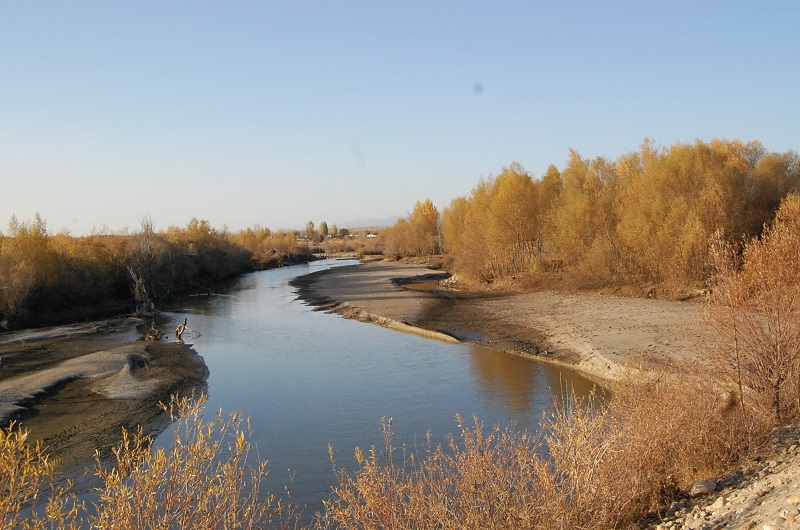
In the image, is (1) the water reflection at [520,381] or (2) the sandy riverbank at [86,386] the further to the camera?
(1) the water reflection at [520,381]

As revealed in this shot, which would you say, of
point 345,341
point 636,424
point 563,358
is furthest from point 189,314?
point 636,424

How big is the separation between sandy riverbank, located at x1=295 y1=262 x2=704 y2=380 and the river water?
50.6 inches

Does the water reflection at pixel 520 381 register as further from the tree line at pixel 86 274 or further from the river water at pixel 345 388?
the tree line at pixel 86 274

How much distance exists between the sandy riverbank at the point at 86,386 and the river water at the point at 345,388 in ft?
4.11

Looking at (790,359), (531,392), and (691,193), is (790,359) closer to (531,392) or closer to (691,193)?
(531,392)

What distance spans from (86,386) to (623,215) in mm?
28213

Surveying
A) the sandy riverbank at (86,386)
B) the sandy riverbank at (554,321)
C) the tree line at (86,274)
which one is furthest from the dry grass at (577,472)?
the tree line at (86,274)

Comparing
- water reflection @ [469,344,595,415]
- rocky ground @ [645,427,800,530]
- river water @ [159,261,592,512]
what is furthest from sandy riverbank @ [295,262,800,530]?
river water @ [159,261,592,512]

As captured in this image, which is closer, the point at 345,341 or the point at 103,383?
the point at 103,383

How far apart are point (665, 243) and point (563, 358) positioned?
13.7m

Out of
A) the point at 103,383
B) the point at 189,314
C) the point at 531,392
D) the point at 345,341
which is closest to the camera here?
the point at 531,392

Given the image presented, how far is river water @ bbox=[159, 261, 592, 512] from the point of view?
12133 millimetres

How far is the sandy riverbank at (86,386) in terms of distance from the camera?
13.2m

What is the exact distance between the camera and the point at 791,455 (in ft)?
26.2
